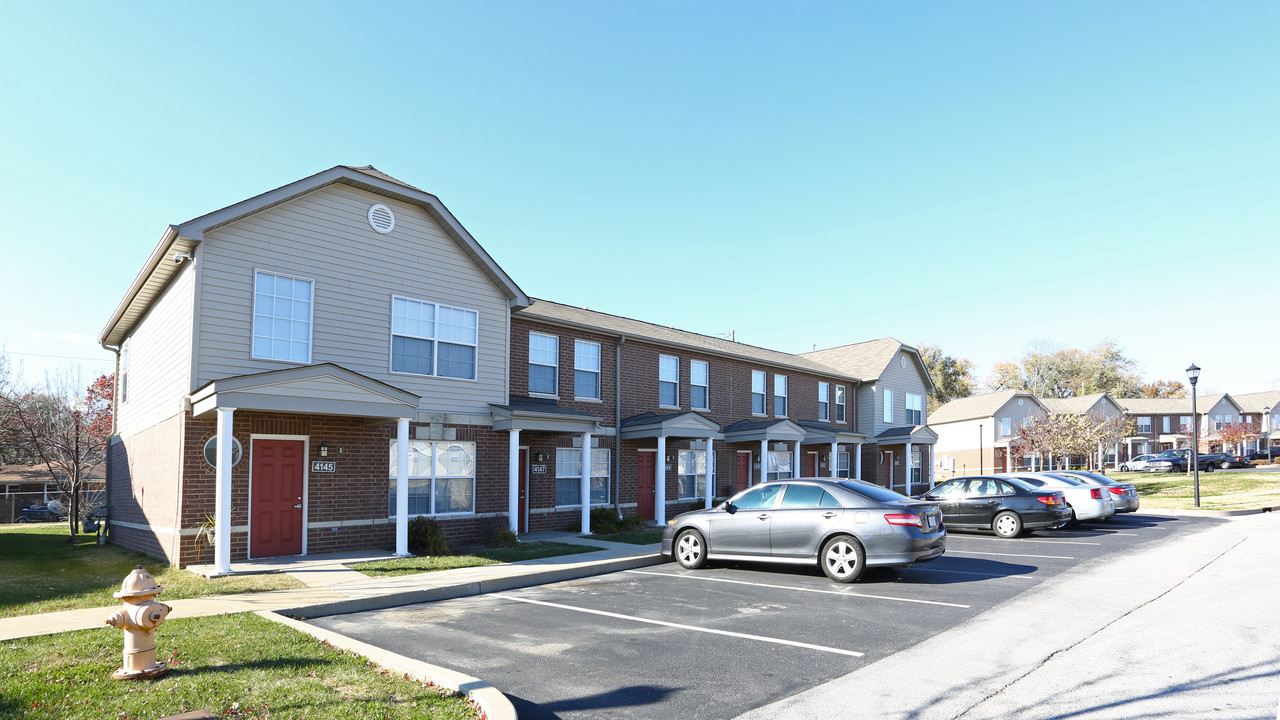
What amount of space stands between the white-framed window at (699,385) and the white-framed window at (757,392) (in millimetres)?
2670

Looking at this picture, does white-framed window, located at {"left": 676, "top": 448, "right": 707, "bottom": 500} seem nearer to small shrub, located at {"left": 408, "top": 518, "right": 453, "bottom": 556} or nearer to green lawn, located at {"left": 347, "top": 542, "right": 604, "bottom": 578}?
green lawn, located at {"left": 347, "top": 542, "right": 604, "bottom": 578}

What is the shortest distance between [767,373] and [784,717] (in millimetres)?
22585

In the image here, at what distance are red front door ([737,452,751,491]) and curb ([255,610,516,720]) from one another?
1926 cm

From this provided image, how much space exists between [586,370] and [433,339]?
5.30 metres

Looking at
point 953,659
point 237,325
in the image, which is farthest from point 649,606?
point 237,325

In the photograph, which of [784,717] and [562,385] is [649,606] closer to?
[784,717]

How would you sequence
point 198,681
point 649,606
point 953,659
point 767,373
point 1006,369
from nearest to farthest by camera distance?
1. point 198,681
2. point 953,659
3. point 649,606
4. point 767,373
5. point 1006,369

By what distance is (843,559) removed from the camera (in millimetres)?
11328

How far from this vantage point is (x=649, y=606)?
969cm

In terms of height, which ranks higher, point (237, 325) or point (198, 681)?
point (237, 325)

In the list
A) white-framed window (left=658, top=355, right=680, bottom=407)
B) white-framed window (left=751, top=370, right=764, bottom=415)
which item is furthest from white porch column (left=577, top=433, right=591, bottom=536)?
white-framed window (left=751, top=370, right=764, bottom=415)

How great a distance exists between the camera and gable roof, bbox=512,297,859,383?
1975 centimetres

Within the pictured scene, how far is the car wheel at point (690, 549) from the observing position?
12938 mm

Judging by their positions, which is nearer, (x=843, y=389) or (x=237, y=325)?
(x=237, y=325)
